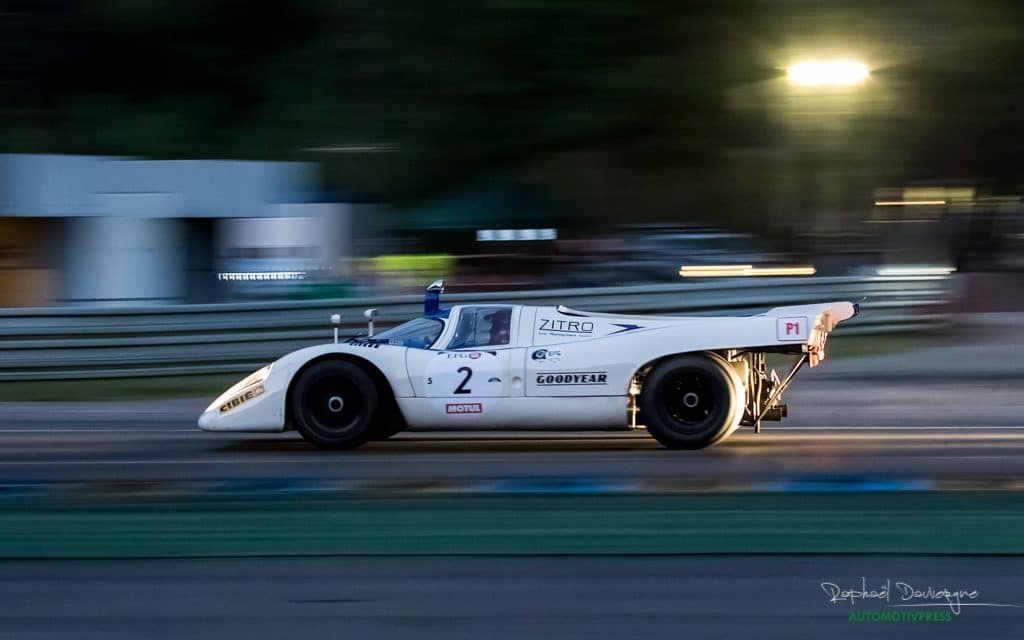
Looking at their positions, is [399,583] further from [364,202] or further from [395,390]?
[395,390]

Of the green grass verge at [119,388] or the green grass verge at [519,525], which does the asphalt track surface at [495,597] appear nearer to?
the green grass verge at [519,525]

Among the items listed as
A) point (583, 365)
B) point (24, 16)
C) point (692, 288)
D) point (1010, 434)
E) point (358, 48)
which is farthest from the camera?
point (692, 288)

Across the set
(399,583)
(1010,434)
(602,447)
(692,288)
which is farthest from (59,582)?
(692,288)

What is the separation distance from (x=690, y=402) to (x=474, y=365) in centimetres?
151

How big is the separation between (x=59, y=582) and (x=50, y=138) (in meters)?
1.80

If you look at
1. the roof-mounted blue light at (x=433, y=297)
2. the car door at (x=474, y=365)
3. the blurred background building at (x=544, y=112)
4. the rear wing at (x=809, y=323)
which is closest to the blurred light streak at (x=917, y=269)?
the rear wing at (x=809, y=323)

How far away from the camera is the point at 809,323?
930 centimetres

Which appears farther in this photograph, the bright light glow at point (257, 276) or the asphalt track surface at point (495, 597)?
the bright light glow at point (257, 276)

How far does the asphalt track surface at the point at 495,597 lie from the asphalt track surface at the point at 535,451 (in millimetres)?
2654

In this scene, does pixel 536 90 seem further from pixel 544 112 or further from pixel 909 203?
pixel 909 203

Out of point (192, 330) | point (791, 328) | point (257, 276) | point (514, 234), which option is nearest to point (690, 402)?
point (791, 328)

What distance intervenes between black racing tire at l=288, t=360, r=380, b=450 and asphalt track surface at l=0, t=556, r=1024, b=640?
3841 mm

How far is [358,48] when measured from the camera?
5.09m

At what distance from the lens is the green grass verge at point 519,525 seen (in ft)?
20.0
